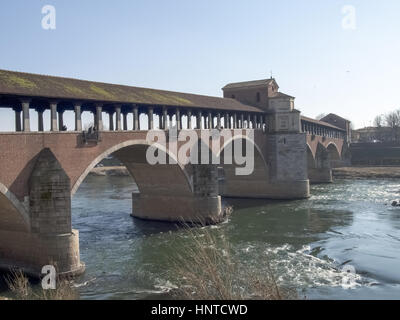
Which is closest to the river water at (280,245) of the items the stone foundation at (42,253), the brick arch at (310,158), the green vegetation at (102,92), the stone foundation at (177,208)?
the stone foundation at (42,253)

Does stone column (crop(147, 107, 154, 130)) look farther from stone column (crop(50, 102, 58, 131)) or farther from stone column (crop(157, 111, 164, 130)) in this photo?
stone column (crop(50, 102, 58, 131))

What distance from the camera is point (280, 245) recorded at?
22984mm

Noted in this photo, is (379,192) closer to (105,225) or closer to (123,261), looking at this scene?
(105,225)

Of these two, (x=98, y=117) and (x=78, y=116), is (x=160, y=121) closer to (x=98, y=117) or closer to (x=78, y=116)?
(x=98, y=117)

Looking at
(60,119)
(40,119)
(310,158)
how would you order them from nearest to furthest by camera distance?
(40,119), (60,119), (310,158)

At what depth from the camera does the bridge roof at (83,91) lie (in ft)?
59.4

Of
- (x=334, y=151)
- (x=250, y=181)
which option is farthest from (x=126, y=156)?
(x=334, y=151)

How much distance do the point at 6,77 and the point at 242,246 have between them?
14.4 m

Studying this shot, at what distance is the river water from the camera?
1645 cm

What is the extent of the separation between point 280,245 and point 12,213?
13648mm

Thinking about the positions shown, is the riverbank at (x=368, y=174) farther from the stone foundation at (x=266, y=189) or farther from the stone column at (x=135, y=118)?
the stone column at (x=135, y=118)
